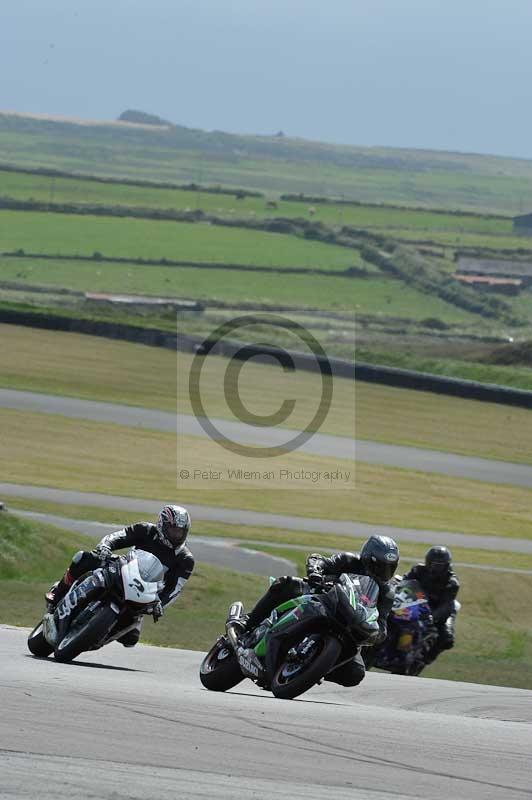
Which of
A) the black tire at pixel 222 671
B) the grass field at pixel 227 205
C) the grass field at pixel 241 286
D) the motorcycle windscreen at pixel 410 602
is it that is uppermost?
the black tire at pixel 222 671

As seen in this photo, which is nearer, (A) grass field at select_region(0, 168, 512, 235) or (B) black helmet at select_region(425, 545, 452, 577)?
(B) black helmet at select_region(425, 545, 452, 577)

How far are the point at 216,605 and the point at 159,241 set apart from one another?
8983 cm

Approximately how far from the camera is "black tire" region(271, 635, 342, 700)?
10164 mm

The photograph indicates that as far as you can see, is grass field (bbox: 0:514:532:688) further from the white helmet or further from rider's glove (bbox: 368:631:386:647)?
rider's glove (bbox: 368:631:386:647)

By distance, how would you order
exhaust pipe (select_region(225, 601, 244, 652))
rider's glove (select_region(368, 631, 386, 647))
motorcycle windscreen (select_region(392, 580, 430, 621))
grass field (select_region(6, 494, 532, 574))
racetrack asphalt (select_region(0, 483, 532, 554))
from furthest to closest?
racetrack asphalt (select_region(0, 483, 532, 554)) → grass field (select_region(6, 494, 532, 574)) → motorcycle windscreen (select_region(392, 580, 430, 621)) → exhaust pipe (select_region(225, 601, 244, 652)) → rider's glove (select_region(368, 631, 386, 647))

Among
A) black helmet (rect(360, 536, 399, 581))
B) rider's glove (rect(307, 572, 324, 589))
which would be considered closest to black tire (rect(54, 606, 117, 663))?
rider's glove (rect(307, 572, 324, 589))

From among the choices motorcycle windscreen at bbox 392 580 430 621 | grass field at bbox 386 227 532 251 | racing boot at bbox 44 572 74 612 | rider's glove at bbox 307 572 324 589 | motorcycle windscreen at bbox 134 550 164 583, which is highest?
rider's glove at bbox 307 572 324 589

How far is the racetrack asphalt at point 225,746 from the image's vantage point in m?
6.66

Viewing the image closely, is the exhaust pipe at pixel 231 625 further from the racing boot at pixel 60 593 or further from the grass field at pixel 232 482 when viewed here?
the grass field at pixel 232 482

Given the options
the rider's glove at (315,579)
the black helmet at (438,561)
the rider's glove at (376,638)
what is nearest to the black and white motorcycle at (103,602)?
the rider's glove at (315,579)

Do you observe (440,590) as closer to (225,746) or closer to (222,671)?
(222,671)

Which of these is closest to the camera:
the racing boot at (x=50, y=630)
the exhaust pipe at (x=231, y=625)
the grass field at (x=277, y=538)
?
the exhaust pipe at (x=231, y=625)

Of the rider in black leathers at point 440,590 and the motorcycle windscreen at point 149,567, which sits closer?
the motorcycle windscreen at point 149,567

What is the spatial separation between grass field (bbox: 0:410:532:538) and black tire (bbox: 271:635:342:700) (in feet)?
65.3
